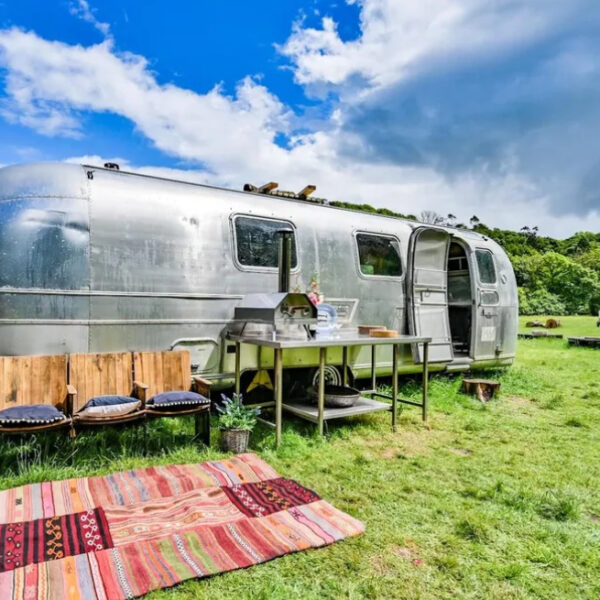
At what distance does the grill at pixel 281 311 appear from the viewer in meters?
5.27

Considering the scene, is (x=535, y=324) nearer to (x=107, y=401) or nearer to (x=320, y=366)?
(x=320, y=366)

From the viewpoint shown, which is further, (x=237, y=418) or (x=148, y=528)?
(x=237, y=418)

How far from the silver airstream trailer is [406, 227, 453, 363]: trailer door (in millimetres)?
23

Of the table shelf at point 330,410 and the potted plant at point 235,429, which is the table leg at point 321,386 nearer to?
the table shelf at point 330,410

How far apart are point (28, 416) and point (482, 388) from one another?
20.7ft

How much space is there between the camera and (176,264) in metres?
5.37

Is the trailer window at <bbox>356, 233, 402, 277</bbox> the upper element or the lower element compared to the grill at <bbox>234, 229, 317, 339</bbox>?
upper

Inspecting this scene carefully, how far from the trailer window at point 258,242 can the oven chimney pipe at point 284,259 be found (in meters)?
0.35

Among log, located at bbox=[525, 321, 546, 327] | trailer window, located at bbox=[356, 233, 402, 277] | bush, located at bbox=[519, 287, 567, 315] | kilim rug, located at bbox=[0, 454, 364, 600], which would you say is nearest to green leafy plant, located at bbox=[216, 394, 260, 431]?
kilim rug, located at bbox=[0, 454, 364, 600]

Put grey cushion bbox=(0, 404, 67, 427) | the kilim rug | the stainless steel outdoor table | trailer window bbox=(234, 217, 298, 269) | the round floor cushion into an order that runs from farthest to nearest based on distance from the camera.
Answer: trailer window bbox=(234, 217, 298, 269) < the stainless steel outdoor table < the round floor cushion < grey cushion bbox=(0, 404, 67, 427) < the kilim rug

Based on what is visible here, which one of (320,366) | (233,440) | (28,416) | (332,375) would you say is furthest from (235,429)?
(332,375)

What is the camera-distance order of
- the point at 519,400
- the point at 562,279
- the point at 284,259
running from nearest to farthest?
the point at 284,259, the point at 519,400, the point at 562,279

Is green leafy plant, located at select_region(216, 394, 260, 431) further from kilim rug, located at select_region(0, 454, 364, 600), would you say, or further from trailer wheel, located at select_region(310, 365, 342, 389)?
trailer wheel, located at select_region(310, 365, 342, 389)

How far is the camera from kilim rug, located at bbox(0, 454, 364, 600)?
273 cm
